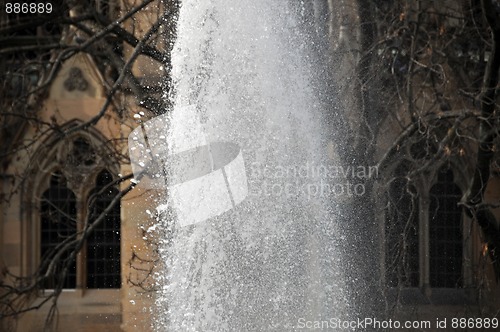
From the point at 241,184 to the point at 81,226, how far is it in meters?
9.90

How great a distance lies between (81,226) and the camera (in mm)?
20703

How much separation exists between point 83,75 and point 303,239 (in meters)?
11.8

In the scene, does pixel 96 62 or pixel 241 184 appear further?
pixel 96 62

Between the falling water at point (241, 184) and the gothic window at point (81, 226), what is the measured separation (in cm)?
874

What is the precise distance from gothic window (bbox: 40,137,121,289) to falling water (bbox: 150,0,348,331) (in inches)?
344

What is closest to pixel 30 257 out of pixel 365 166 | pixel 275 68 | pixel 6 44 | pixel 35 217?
pixel 35 217

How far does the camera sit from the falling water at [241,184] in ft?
36.0

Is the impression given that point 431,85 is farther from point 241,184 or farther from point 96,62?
point 241,184

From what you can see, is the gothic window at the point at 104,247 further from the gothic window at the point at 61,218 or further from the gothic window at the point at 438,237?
the gothic window at the point at 438,237

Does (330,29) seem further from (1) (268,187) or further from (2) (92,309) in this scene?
(2) (92,309)

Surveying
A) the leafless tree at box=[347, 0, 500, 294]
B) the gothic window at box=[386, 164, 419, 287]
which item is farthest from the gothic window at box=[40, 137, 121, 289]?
the leafless tree at box=[347, 0, 500, 294]

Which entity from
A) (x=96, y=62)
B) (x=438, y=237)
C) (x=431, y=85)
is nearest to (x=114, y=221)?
(x=96, y=62)

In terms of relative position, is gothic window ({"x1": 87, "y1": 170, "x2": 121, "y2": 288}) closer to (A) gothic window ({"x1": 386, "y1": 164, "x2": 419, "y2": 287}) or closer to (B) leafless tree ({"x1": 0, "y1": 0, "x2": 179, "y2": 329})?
(B) leafless tree ({"x1": 0, "y1": 0, "x2": 179, "y2": 329})

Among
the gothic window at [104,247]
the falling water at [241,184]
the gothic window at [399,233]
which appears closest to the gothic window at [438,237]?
the gothic window at [399,233]
